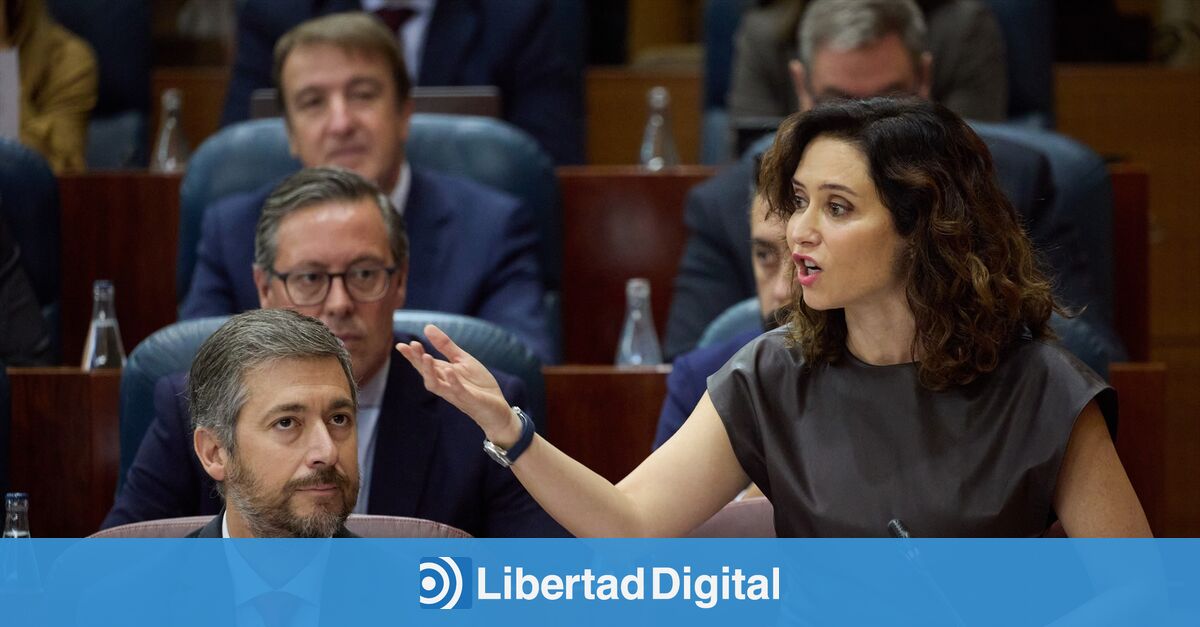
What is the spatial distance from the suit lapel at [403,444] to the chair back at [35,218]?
0.90 meters

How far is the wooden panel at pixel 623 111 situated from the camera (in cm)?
382

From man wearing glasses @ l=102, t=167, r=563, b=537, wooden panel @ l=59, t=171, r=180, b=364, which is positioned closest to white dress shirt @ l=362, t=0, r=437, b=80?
wooden panel @ l=59, t=171, r=180, b=364

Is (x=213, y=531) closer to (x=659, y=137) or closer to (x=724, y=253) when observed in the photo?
(x=724, y=253)

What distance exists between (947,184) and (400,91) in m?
1.28

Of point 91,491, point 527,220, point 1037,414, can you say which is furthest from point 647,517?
point 527,220

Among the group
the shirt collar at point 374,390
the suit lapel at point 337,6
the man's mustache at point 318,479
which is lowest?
the shirt collar at point 374,390

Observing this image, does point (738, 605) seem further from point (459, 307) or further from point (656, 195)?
point (656, 195)

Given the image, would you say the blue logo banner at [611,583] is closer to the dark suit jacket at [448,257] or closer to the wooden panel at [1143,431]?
the wooden panel at [1143,431]

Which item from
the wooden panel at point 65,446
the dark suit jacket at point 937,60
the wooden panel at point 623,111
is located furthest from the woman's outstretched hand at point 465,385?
the wooden panel at point 623,111

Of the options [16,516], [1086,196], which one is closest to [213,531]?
[16,516]

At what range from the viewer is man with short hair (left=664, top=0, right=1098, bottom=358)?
2531mm

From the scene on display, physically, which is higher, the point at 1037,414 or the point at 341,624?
the point at 1037,414

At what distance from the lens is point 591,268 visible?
9.93 ft

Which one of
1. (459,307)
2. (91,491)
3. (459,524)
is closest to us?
(459,524)
